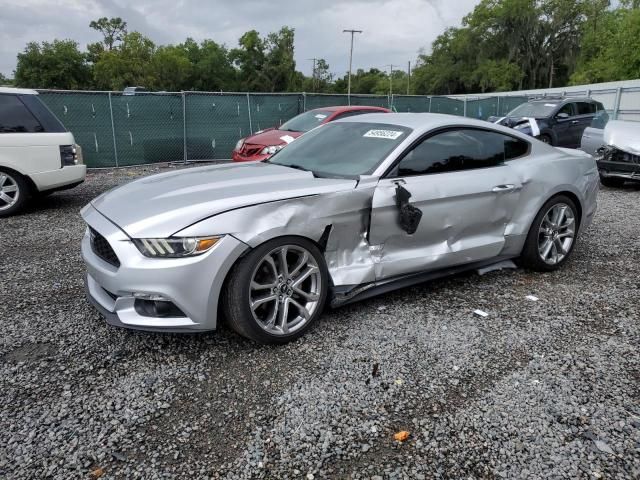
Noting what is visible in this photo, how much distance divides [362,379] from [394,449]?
58cm

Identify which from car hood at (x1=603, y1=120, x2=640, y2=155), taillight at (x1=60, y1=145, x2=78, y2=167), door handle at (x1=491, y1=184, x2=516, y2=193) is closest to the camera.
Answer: door handle at (x1=491, y1=184, x2=516, y2=193)

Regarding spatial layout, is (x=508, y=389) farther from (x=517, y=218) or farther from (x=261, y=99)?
(x=261, y=99)

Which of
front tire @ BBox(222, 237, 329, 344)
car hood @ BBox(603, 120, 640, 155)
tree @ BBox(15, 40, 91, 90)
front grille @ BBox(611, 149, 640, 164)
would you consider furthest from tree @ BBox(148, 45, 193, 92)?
front tire @ BBox(222, 237, 329, 344)

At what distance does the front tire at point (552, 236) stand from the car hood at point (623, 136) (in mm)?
5004

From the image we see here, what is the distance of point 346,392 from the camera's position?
2.71m

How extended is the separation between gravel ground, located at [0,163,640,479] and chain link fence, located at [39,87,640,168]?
804cm

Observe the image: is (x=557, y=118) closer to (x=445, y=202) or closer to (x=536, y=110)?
(x=536, y=110)

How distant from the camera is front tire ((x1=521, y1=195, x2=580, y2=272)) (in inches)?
174

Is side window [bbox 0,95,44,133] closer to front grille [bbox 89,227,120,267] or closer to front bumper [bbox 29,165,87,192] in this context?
front bumper [bbox 29,165,87,192]

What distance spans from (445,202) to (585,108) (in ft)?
40.7

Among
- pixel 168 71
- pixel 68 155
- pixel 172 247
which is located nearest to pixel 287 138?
pixel 68 155

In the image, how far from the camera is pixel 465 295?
4062 mm

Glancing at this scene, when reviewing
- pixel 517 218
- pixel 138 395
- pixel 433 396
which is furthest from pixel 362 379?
pixel 517 218

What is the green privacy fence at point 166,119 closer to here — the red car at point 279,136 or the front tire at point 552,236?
the red car at point 279,136
